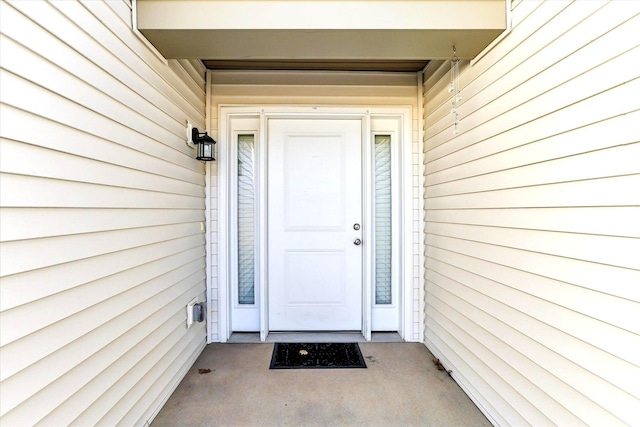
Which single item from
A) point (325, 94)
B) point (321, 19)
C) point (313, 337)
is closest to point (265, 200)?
point (325, 94)

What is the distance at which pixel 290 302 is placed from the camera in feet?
9.24

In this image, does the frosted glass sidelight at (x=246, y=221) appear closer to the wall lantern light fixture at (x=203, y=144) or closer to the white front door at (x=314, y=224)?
the white front door at (x=314, y=224)

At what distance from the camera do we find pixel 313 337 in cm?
274

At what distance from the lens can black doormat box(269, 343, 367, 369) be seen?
7.56ft

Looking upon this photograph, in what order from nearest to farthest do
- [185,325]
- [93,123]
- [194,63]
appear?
[93,123]
[185,325]
[194,63]

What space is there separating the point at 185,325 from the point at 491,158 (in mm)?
2321

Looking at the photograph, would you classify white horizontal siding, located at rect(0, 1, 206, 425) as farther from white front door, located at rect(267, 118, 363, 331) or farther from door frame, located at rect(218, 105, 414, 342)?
white front door, located at rect(267, 118, 363, 331)

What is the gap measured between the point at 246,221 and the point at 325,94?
A: 1.38m

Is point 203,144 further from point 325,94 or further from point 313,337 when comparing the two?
point 313,337

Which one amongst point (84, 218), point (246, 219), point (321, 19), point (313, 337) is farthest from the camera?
point (246, 219)

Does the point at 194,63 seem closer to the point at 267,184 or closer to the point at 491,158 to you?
the point at 267,184

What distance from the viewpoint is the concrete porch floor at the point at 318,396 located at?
5.74 feet

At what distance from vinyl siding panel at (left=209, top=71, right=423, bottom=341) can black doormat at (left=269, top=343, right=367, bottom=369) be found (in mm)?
593

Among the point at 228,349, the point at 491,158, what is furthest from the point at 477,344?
the point at 228,349
